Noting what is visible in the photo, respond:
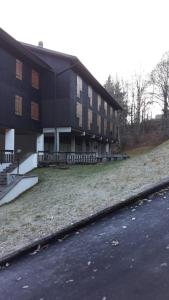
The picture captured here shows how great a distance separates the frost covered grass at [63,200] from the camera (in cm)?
A: 774

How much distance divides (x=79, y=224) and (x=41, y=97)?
1887 centimetres

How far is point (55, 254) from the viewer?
6.05 m

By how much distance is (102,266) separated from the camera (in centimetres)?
509

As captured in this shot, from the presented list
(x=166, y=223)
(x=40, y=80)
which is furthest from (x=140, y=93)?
(x=166, y=223)

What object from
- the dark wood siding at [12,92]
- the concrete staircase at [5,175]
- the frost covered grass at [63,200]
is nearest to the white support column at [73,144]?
the dark wood siding at [12,92]

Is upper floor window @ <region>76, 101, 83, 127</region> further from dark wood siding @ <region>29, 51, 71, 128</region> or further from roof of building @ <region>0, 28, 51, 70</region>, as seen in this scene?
roof of building @ <region>0, 28, 51, 70</region>

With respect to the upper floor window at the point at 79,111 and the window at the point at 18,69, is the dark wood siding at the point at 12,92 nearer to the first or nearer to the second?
the window at the point at 18,69

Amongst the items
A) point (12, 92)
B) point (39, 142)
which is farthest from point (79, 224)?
point (39, 142)

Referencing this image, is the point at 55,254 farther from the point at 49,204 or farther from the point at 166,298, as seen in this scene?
the point at 49,204

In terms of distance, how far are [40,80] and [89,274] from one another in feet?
71.2

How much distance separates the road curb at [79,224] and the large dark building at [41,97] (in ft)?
42.3

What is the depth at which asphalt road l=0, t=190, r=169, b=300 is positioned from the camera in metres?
4.36

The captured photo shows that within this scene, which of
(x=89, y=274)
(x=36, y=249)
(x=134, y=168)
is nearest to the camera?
(x=89, y=274)

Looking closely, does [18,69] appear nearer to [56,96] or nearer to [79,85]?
[56,96]
